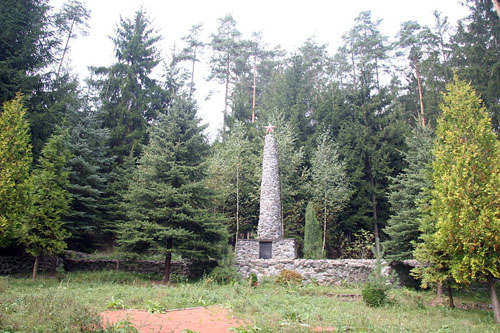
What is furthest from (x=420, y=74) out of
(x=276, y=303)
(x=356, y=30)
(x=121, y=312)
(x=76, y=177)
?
(x=121, y=312)

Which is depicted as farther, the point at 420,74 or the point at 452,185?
the point at 420,74

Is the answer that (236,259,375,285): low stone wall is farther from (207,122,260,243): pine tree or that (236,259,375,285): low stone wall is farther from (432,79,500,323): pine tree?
(207,122,260,243): pine tree

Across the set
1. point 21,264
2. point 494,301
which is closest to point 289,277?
point 494,301

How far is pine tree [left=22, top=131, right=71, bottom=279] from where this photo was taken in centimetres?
1124

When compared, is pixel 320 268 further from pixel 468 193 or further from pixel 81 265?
pixel 81 265

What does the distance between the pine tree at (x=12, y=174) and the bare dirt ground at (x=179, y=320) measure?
5597 mm

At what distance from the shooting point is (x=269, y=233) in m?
16.2

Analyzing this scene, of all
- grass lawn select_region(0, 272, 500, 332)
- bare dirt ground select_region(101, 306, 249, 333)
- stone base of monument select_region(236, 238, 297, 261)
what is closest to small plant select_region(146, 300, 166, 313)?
grass lawn select_region(0, 272, 500, 332)

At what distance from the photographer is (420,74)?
74.5 feet

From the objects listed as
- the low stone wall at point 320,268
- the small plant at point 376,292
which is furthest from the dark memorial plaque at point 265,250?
the small plant at point 376,292

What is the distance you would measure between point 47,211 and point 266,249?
9289 mm

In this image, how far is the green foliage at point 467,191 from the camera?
314 inches

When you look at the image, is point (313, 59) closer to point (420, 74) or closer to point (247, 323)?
point (420, 74)

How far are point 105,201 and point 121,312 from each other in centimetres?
1071
